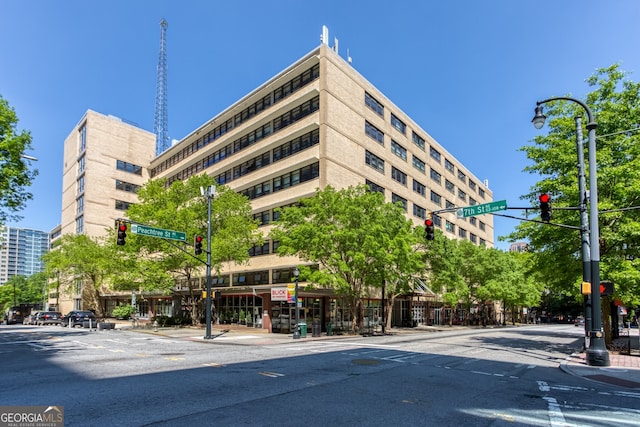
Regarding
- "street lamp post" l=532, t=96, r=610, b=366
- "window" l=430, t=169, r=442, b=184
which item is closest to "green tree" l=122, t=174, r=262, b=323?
"street lamp post" l=532, t=96, r=610, b=366

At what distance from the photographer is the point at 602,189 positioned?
→ 20.1 metres

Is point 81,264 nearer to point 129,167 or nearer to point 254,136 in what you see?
point 129,167

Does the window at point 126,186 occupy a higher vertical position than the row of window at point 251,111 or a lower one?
lower

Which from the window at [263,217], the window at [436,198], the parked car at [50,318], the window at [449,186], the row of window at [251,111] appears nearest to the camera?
the row of window at [251,111]

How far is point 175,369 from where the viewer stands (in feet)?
44.5

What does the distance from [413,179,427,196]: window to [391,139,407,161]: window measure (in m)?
3.96

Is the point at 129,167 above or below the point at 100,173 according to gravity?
above

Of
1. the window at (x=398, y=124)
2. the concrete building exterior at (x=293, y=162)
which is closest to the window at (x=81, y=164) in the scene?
the concrete building exterior at (x=293, y=162)

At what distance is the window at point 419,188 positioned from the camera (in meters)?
53.4

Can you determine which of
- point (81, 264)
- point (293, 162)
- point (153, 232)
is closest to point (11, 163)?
point (153, 232)

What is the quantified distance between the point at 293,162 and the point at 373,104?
11.9 meters

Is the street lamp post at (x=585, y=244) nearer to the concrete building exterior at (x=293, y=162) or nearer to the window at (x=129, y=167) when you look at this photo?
the concrete building exterior at (x=293, y=162)

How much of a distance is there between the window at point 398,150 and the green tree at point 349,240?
17042 millimetres

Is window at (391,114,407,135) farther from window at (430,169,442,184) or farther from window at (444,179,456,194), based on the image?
window at (444,179,456,194)
